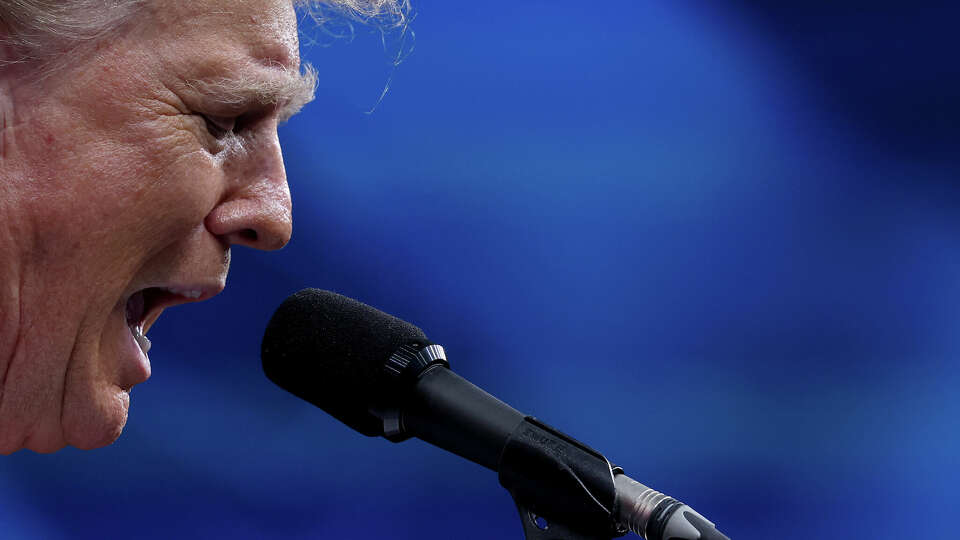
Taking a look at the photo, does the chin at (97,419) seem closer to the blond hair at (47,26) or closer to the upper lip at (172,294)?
the upper lip at (172,294)

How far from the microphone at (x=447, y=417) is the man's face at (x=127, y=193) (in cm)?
12

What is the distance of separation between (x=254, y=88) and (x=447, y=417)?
37cm

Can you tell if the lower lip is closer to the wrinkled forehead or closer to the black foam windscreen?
the black foam windscreen

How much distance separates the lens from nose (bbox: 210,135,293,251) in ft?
2.76

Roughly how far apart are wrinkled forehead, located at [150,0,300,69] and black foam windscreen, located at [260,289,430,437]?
9.8 inches

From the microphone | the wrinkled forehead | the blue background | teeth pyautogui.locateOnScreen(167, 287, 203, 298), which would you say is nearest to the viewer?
the microphone

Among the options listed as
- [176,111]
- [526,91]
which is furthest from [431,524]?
[176,111]

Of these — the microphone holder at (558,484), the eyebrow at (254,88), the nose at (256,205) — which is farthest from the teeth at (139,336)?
the microphone holder at (558,484)

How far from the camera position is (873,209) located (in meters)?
1.51

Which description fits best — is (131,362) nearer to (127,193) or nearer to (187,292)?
(187,292)

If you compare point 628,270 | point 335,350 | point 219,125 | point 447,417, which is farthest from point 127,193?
point 628,270

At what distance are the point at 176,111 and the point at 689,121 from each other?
0.99 meters

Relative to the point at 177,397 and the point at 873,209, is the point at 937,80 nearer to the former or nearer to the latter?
the point at 873,209

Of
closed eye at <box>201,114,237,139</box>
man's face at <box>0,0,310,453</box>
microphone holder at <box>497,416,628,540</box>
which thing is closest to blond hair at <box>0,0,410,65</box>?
man's face at <box>0,0,310,453</box>
